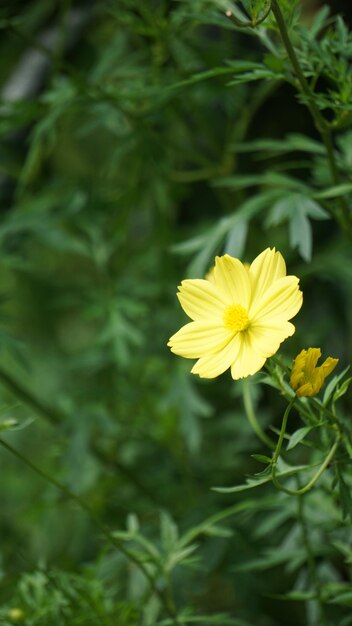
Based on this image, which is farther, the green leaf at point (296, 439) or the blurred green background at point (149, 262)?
the blurred green background at point (149, 262)

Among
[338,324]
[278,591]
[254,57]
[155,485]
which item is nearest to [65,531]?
[155,485]

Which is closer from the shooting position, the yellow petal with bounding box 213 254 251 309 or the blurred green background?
the yellow petal with bounding box 213 254 251 309

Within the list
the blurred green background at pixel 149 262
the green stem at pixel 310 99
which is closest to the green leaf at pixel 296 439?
the green stem at pixel 310 99

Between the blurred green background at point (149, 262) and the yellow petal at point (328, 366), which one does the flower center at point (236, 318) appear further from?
the blurred green background at point (149, 262)

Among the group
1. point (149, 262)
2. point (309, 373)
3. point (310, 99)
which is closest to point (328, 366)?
point (309, 373)

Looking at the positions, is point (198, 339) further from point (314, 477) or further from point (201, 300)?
point (314, 477)

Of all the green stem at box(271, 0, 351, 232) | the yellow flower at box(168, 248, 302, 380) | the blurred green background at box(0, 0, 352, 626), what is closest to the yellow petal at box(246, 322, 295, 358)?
the yellow flower at box(168, 248, 302, 380)

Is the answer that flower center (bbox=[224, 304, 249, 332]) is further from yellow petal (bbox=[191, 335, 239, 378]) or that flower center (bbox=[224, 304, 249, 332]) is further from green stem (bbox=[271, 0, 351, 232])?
green stem (bbox=[271, 0, 351, 232])
